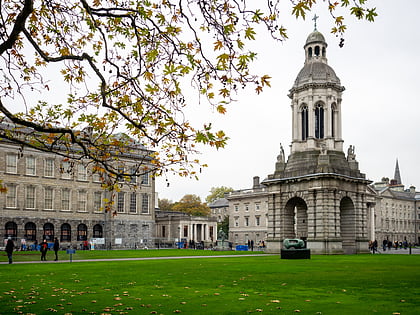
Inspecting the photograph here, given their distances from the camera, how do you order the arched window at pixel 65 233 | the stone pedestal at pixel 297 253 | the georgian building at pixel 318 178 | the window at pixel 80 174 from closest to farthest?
the stone pedestal at pixel 297 253, the georgian building at pixel 318 178, the arched window at pixel 65 233, the window at pixel 80 174

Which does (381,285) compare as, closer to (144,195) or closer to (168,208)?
(144,195)

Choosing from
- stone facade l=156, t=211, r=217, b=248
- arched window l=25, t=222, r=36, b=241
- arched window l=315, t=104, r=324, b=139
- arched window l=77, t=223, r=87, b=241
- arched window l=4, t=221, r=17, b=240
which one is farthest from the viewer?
stone facade l=156, t=211, r=217, b=248

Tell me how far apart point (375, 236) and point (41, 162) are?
7509 centimetres

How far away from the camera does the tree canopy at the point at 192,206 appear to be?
122000mm

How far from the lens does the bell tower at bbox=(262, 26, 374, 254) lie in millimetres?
48281

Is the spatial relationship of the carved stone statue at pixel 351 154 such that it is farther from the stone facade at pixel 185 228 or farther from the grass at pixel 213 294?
the stone facade at pixel 185 228

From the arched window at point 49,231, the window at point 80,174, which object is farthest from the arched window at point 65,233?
the window at point 80,174

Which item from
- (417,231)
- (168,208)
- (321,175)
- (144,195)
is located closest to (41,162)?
(144,195)

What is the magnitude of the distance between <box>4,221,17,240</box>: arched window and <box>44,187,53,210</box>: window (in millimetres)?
5311

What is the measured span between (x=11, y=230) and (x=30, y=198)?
496 cm

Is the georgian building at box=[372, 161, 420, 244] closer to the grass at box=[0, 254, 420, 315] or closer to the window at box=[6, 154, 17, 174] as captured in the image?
the window at box=[6, 154, 17, 174]

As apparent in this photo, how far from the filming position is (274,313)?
35.9 feet

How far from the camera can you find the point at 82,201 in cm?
7369

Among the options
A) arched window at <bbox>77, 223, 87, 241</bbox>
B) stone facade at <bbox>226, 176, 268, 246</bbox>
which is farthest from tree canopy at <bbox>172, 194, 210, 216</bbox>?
arched window at <bbox>77, 223, 87, 241</bbox>
